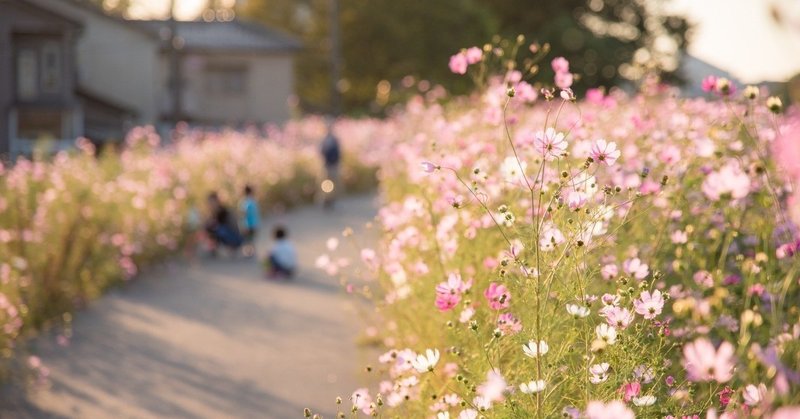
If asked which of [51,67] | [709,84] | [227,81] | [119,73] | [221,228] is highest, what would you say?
[227,81]

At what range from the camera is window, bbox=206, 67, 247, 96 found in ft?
130

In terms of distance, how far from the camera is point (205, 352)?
26.9 feet

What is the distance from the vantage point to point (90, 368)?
25.2ft

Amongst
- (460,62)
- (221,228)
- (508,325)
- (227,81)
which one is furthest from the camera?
(227,81)

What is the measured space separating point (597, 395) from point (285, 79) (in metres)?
37.4

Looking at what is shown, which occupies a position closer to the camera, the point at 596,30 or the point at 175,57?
the point at 175,57

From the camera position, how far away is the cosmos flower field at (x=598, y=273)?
122 inches

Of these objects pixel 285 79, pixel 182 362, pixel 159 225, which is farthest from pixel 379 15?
pixel 182 362

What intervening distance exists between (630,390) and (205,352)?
5525mm

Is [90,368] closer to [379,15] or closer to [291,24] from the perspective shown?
[379,15]

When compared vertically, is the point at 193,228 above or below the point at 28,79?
below

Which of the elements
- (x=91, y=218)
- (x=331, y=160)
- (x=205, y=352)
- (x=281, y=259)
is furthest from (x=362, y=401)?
(x=331, y=160)

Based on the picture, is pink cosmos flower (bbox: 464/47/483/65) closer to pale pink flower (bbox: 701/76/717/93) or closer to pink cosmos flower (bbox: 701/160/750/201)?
pale pink flower (bbox: 701/76/717/93)

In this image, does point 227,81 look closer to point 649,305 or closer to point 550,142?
point 550,142
